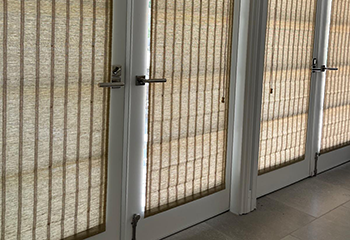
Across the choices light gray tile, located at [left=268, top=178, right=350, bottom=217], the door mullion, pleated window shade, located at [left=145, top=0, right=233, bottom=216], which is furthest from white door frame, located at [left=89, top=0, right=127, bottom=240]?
the door mullion

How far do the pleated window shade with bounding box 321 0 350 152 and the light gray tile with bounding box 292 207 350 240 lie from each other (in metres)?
1.10

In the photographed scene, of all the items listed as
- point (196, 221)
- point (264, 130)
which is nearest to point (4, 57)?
point (196, 221)

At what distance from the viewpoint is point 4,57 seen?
5.87 feet

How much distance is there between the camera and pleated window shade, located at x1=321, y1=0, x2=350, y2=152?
3.97 m

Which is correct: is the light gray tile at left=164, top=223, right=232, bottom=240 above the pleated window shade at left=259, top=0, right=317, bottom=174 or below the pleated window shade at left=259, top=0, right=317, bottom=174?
below

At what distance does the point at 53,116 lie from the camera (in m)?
1.99

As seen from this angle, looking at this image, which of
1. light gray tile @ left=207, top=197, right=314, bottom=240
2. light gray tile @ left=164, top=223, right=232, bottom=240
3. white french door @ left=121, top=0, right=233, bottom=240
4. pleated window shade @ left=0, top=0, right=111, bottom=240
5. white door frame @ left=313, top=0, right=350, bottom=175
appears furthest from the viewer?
white door frame @ left=313, top=0, right=350, bottom=175

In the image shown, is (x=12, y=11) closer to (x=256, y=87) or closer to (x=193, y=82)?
(x=193, y=82)

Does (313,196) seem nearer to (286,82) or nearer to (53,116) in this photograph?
(286,82)

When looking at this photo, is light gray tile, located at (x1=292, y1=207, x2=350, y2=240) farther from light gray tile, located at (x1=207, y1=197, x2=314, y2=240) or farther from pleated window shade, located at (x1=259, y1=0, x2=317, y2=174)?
pleated window shade, located at (x1=259, y1=0, x2=317, y2=174)

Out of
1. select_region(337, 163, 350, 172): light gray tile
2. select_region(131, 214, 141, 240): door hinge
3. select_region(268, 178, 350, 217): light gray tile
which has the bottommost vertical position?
select_region(268, 178, 350, 217): light gray tile

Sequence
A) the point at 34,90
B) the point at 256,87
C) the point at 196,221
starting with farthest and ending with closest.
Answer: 1. the point at 256,87
2. the point at 196,221
3. the point at 34,90

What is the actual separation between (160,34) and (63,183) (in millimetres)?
956

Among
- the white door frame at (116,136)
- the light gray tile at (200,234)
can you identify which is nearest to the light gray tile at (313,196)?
the light gray tile at (200,234)
